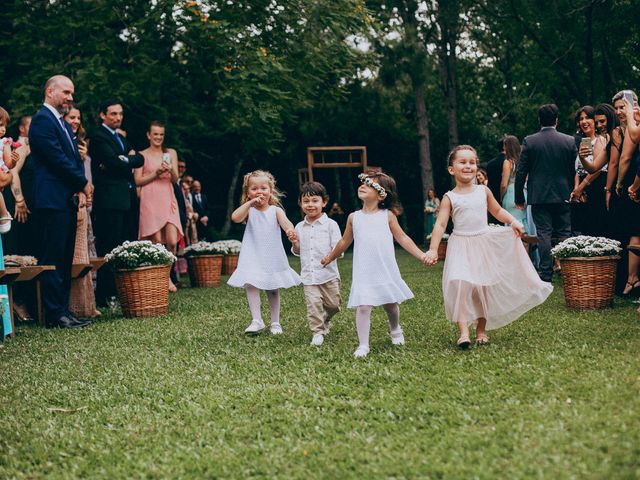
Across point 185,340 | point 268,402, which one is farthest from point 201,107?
point 268,402

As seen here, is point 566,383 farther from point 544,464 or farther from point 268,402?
point 268,402

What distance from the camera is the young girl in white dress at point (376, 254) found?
5.89m

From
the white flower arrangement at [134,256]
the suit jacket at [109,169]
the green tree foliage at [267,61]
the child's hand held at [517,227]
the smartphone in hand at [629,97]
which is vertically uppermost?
the green tree foliage at [267,61]

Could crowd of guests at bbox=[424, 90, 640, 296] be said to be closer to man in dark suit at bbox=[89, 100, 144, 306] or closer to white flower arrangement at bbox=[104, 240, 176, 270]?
white flower arrangement at bbox=[104, 240, 176, 270]

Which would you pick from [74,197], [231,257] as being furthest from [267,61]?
[74,197]

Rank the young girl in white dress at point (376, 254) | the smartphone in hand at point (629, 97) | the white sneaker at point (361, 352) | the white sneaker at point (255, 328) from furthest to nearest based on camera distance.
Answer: the smartphone in hand at point (629, 97)
the white sneaker at point (255, 328)
the young girl in white dress at point (376, 254)
the white sneaker at point (361, 352)

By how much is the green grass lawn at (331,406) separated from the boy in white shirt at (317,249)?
1.36ft

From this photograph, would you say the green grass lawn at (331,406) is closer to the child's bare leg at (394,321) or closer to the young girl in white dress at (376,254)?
the child's bare leg at (394,321)

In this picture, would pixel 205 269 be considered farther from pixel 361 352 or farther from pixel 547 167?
pixel 361 352

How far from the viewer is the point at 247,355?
5965mm

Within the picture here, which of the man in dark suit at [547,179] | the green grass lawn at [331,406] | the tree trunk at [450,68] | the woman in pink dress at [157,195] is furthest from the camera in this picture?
the tree trunk at [450,68]

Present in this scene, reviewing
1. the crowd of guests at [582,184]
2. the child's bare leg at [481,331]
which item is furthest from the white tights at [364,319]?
the crowd of guests at [582,184]

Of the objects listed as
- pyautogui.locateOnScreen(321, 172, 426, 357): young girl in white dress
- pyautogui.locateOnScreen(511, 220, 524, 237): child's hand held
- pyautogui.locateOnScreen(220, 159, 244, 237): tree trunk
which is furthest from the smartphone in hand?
pyautogui.locateOnScreen(220, 159, 244, 237): tree trunk

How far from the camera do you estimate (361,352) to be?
18.8ft
